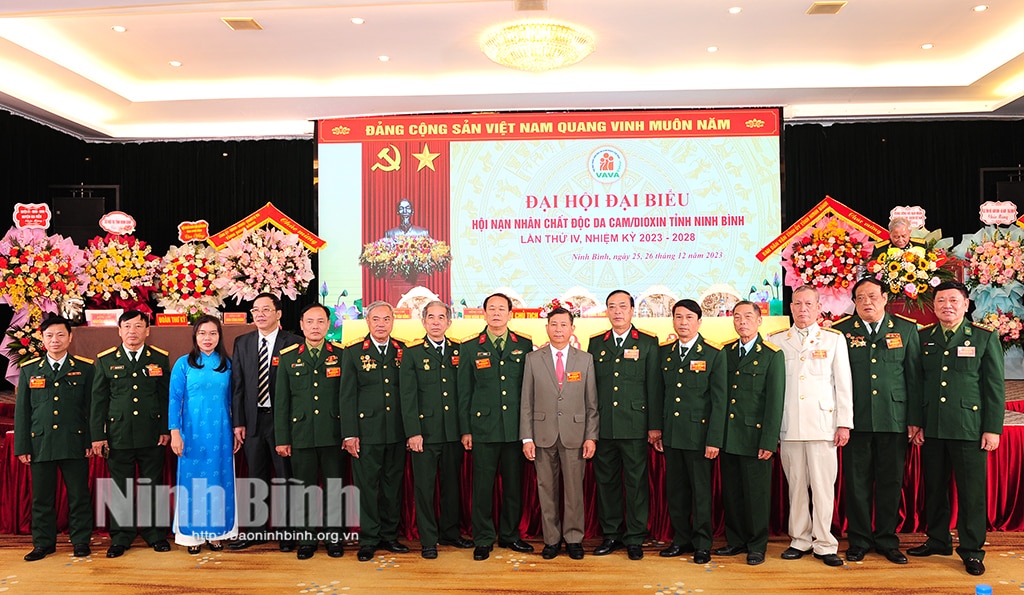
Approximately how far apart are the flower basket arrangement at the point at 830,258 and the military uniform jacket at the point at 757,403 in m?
1.81

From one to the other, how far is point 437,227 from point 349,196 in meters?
0.91

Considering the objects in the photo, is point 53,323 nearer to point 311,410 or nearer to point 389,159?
point 311,410

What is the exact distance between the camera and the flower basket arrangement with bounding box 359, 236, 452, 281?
7.66 m

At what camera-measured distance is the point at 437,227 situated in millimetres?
7723

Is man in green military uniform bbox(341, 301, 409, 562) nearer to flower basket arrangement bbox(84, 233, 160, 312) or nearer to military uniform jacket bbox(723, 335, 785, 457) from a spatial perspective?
military uniform jacket bbox(723, 335, 785, 457)

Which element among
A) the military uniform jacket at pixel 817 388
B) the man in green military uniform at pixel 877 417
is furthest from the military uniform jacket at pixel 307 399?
the man in green military uniform at pixel 877 417

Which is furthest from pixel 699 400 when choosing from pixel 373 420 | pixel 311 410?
pixel 311 410

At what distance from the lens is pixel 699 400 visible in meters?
4.02

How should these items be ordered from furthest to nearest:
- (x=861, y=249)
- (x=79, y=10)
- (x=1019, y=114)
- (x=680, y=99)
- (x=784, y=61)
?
1. (x=1019, y=114)
2. (x=680, y=99)
3. (x=784, y=61)
4. (x=861, y=249)
5. (x=79, y=10)

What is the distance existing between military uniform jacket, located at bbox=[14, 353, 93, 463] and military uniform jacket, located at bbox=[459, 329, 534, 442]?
2.11 meters

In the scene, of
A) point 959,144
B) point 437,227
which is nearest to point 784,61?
point 959,144

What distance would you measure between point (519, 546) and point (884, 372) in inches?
83.3

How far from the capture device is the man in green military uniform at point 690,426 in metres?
4.03

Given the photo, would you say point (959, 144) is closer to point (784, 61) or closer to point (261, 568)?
point (784, 61)
